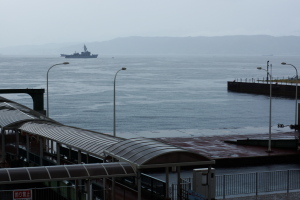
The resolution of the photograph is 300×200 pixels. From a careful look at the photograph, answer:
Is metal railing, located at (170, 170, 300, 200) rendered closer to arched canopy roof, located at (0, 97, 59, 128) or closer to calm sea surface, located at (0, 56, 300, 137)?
arched canopy roof, located at (0, 97, 59, 128)

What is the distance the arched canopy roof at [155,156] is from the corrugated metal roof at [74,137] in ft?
5.37

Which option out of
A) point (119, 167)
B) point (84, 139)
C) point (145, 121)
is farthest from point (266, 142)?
point (145, 121)

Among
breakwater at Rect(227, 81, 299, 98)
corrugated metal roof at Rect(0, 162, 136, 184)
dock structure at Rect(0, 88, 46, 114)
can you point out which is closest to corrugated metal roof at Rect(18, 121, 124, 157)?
corrugated metal roof at Rect(0, 162, 136, 184)

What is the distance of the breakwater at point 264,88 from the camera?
11300 cm

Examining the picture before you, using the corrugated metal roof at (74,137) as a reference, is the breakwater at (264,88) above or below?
below

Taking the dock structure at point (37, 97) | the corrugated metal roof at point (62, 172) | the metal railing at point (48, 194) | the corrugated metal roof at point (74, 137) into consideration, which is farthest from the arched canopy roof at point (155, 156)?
the dock structure at point (37, 97)

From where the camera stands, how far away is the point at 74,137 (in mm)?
21609

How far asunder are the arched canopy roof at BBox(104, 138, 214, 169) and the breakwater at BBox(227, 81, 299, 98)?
Answer: 317ft

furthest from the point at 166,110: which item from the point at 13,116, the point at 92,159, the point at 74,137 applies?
the point at 74,137

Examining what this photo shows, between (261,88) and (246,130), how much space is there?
67511 mm

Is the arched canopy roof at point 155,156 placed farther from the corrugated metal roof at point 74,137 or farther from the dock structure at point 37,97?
the dock structure at point 37,97

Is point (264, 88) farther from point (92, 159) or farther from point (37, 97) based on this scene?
point (92, 159)

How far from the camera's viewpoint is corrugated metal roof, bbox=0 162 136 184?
15.4 m

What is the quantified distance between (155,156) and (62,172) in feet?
8.45
